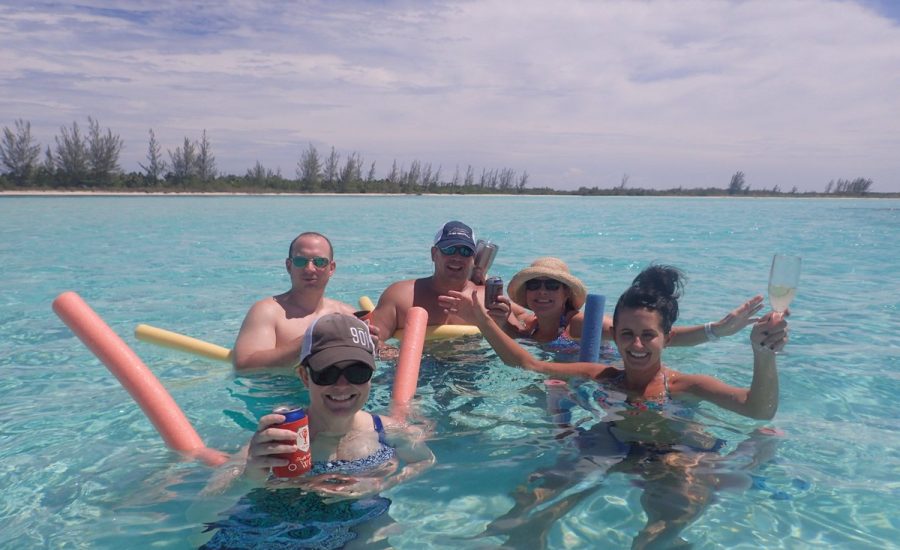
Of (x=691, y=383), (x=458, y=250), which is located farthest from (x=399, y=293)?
(x=691, y=383)

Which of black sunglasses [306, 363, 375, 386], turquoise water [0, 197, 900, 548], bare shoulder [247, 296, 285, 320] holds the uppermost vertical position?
black sunglasses [306, 363, 375, 386]

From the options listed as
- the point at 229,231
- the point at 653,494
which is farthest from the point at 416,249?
the point at 653,494

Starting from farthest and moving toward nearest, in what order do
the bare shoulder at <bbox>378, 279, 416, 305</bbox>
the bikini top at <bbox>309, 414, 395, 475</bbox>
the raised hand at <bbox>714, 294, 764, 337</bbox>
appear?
the bare shoulder at <bbox>378, 279, 416, 305</bbox> → the raised hand at <bbox>714, 294, 764, 337</bbox> → the bikini top at <bbox>309, 414, 395, 475</bbox>

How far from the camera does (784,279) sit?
2.73 meters

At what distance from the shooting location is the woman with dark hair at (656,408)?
2.94 metres

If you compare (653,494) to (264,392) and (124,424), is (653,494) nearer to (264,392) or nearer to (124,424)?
(264,392)

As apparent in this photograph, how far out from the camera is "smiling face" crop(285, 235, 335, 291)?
16.0 ft

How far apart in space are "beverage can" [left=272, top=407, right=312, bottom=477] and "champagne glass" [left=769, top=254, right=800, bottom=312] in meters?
1.84

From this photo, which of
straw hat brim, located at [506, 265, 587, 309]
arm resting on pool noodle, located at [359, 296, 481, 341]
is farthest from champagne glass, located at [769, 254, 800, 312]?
arm resting on pool noodle, located at [359, 296, 481, 341]

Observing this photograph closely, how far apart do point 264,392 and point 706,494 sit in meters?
2.92

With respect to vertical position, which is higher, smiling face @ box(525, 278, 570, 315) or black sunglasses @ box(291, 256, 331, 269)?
black sunglasses @ box(291, 256, 331, 269)

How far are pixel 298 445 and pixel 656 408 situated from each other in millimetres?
2088

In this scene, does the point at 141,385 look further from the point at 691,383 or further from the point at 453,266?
the point at 691,383

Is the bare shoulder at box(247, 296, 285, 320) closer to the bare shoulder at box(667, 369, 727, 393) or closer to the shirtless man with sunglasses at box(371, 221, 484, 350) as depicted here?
the shirtless man with sunglasses at box(371, 221, 484, 350)
